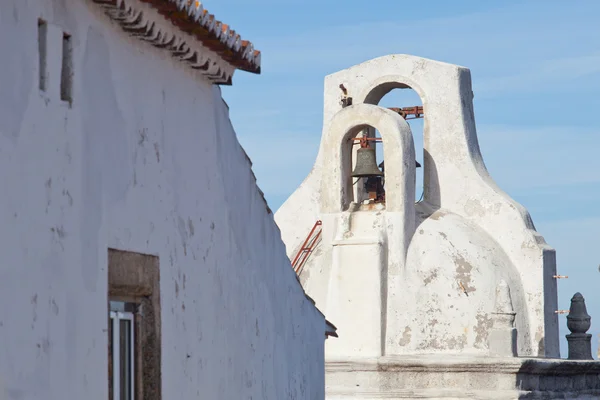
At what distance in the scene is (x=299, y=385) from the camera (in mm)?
11492

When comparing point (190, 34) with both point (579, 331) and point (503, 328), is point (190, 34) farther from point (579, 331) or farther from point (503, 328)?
point (579, 331)

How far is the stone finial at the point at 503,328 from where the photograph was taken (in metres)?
17.3

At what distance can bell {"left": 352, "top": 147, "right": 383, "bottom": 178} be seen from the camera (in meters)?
18.5

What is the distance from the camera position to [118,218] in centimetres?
768

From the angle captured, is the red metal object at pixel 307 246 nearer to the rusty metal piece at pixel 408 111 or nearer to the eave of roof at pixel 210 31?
the rusty metal piece at pixel 408 111

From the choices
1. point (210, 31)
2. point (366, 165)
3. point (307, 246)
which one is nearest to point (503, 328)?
point (366, 165)

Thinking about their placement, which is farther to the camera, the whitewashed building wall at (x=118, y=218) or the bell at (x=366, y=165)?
the bell at (x=366, y=165)

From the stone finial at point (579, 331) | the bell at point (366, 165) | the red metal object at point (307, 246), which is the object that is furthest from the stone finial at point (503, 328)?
the red metal object at point (307, 246)

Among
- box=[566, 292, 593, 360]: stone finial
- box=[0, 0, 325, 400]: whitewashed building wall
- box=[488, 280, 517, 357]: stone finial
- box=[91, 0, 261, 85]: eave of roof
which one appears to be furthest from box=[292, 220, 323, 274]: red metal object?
box=[91, 0, 261, 85]: eave of roof

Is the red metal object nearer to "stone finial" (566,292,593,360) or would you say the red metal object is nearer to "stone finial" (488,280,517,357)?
"stone finial" (488,280,517,357)

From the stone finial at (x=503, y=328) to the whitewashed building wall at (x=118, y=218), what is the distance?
22.3 ft

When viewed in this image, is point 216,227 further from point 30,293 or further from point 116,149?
point 30,293

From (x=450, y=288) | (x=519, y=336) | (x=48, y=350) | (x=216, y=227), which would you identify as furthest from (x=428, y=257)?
(x=48, y=350)

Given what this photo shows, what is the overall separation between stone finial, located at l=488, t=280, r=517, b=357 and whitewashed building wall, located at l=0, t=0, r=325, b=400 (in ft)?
22.3
